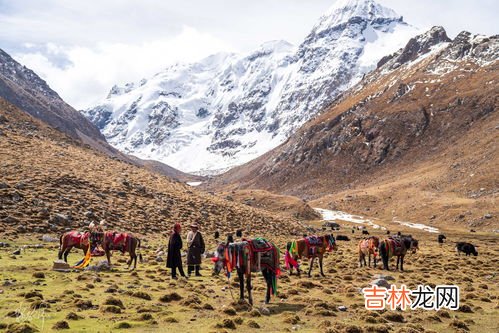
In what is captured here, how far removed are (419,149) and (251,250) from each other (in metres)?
145

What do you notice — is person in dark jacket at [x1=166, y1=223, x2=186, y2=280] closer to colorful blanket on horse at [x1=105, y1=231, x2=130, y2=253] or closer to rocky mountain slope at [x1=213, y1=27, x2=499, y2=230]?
colorful blanket on horse at [x1=105, y1=231, x2=130, y2=253]

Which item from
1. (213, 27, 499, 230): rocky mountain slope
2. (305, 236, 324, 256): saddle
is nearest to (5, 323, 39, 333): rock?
(305, 236, 324, 256): saddle

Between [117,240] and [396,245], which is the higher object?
[396,245]

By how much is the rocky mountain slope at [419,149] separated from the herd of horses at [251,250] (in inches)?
2490

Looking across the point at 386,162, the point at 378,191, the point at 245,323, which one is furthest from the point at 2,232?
the point at 386,162

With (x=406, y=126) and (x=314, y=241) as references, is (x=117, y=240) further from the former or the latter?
(x=406, y=126)

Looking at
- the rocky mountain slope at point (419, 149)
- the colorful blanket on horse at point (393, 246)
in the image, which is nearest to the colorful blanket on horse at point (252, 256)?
the colorful blanket on horse at point (393, 246)

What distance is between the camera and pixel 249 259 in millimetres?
16953

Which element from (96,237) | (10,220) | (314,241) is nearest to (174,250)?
(96,237)

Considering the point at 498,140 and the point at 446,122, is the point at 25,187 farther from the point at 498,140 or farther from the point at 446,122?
the point at 446,122

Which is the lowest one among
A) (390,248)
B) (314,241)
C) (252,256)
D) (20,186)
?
(252,256)

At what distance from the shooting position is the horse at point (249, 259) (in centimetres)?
1677

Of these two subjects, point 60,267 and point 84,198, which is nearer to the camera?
point 60,267

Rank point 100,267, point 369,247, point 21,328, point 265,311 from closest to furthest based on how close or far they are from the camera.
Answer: point 21,328, point 265,311, point 100,267, point 369,247
